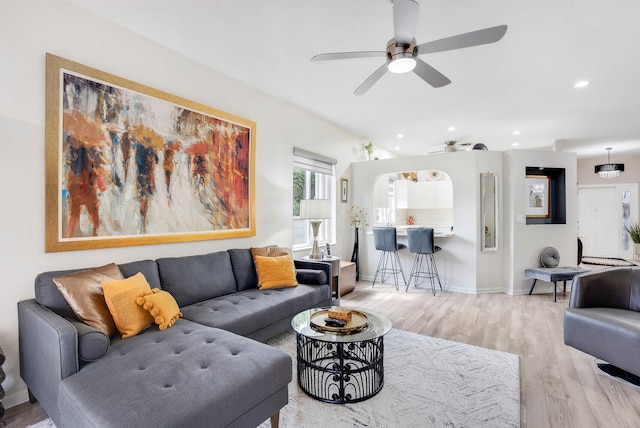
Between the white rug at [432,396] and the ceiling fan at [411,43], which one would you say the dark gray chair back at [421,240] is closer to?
the white rug at [432,396]

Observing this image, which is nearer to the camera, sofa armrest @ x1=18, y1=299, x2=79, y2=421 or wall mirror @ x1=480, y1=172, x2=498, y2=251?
sofa armrest @ x1=18, y1=299, x2=79, y2=421

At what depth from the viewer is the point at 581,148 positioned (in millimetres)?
6996

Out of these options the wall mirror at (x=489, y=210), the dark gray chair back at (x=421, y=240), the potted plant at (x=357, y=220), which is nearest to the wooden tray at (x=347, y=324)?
the dark gray chair back at (x=421, y=240)

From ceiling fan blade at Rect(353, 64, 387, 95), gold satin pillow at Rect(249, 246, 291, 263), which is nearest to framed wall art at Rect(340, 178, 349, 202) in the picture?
gold satin pillow at Rect(249, 246, 291, 263)

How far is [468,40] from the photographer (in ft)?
6.72

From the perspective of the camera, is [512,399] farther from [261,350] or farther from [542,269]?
[542,269]

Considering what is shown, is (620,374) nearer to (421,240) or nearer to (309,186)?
(421,240)

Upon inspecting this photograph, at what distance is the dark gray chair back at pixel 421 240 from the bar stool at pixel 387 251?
10.2 inches

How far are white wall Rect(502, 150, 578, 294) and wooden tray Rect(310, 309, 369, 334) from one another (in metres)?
3.68

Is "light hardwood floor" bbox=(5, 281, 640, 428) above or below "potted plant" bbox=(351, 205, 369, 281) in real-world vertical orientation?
below

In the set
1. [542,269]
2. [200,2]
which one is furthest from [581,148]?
[200,2]

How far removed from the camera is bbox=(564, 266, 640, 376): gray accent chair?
215 cm

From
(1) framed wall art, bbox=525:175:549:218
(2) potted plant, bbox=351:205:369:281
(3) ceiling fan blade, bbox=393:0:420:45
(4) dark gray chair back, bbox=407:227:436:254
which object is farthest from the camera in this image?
(2) potted plant, bbox=351:205:369:281

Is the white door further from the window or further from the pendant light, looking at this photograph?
the window
